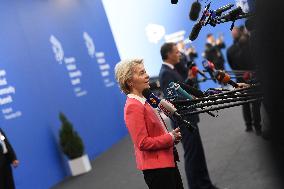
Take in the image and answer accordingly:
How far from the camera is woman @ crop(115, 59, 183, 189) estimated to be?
10.2 feet

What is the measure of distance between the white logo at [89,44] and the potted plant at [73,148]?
252 centimetres

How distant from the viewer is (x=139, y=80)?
10.4ft

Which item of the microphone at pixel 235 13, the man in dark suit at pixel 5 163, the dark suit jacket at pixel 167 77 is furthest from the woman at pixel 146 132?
the man in dark suit at pixel 5 163

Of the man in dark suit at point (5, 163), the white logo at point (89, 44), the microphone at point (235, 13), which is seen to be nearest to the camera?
the microphone at point (235, 13)

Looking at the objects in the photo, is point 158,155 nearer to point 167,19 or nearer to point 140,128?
point 140,128

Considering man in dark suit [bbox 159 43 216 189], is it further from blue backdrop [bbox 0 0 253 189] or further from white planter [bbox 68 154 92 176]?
white planter [bbox 68 154 92 176]

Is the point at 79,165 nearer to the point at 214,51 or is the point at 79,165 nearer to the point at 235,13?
the point at 214,51

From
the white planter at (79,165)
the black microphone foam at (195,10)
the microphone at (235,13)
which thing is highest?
the black microphone foam at (195,10)

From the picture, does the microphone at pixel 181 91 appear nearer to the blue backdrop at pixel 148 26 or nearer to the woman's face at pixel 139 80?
the woman's face at pixel 139 80

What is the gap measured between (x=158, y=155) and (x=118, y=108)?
8.04 metres

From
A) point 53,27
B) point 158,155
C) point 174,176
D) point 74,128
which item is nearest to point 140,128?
point 158,155

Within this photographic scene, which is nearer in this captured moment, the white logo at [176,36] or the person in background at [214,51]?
the person in background at [214,51]

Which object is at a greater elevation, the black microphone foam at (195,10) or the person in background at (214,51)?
the black microphone foam at (195,10)

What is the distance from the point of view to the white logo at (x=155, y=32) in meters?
14.1
